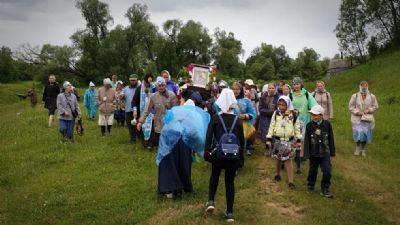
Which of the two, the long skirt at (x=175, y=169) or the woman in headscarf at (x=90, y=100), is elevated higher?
the woman in headscarf at (x=90, y=100)

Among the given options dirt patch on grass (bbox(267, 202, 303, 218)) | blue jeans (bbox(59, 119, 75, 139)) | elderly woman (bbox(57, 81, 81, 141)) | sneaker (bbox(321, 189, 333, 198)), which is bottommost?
dirt patch on grass (bbox(267, 202, 303, 218))

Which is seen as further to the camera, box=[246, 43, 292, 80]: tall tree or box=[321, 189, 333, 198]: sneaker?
box=[246, 43, 292, 80]: tall tree

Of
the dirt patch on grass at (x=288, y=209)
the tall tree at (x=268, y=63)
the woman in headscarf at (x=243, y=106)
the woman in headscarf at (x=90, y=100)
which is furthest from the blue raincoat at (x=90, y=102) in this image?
the tall tree at (x=268, y=63)

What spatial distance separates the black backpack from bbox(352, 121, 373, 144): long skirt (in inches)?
288

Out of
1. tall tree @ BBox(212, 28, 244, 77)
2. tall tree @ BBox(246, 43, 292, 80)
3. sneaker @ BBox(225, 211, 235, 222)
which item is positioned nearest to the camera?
sneaker @ BBox(225, 211, 235, 222)

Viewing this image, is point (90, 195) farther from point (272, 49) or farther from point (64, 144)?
point (272, 49)

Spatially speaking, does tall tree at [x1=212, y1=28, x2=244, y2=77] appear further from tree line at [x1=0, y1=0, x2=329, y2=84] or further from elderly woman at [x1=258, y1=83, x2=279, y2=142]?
elderly woman at [x1=258, y1=83, x2=279, y2=142]

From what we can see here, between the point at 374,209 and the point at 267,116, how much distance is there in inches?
163

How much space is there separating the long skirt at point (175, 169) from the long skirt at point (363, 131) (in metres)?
6.60

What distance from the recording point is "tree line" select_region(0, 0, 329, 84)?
5634 centimetres

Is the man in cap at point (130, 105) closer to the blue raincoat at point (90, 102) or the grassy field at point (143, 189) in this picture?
the grassy field at point (143, 189)

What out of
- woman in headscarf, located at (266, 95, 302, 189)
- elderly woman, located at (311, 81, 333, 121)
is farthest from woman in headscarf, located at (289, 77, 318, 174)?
woman in headscarf, located at (266, 95, 302, 189)

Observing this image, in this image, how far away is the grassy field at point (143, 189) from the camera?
7.90 metres

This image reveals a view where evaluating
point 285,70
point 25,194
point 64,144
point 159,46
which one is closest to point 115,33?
point 159,46
